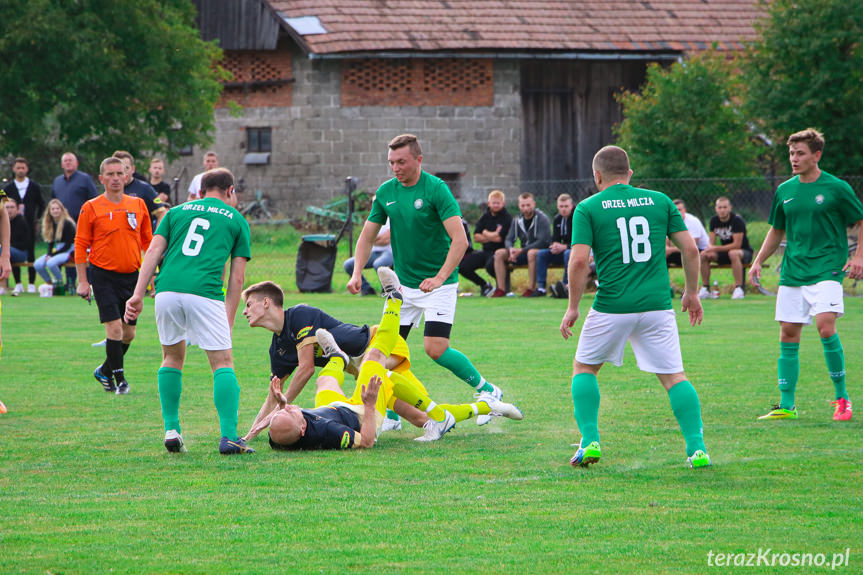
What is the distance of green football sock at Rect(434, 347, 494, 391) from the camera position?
845 centimetres

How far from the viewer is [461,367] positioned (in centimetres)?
849

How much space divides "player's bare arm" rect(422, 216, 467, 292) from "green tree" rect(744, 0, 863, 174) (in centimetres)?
2383

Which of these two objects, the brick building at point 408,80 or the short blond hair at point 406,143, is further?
the brick building at point 408,80

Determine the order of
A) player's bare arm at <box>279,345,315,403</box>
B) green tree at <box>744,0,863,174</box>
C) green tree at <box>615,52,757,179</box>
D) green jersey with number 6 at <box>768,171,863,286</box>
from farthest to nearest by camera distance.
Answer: green tree at <box>615,52,757,179</box>
green tree at <box>744,0,863,174</box>
green jersey with number 6 at <box>768,171,863,286</box>
player's bare arm at <box>279,345,315,403</box>

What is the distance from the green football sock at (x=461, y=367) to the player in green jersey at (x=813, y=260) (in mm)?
2185

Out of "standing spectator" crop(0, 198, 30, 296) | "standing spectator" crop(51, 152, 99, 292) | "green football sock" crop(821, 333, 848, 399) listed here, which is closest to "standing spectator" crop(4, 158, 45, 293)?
"standing spectator" crop(0, 198, 30, 296)

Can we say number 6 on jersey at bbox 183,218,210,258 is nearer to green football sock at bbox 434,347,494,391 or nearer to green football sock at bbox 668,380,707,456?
green football sock at bbox 434,347,494,391

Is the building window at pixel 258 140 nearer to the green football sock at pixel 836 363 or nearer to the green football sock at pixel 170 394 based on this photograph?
the green football sock at pixel 836 363

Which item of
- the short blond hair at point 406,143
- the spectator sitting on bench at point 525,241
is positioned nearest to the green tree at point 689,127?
the spectator sitting on bench at point 525,241

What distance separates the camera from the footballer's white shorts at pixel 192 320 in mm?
7207

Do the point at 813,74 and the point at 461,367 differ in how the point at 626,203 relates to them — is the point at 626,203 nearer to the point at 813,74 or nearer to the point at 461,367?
the point at 461,367

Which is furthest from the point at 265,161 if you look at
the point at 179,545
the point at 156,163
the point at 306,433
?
the point at 179,545

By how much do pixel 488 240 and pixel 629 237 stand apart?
46.1 ft

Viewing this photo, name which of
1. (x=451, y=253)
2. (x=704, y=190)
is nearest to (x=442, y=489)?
(x=451, y=253)
